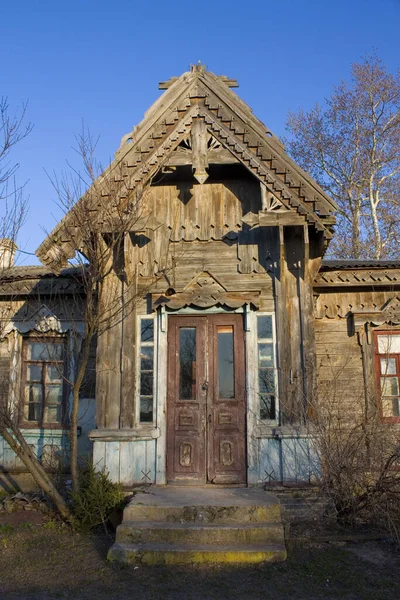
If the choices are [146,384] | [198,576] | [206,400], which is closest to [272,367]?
[206,400]

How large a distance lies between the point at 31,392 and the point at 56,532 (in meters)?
3.59

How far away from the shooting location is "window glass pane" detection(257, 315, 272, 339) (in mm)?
8188

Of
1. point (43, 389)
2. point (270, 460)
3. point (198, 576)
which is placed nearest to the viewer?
point (198, 576)

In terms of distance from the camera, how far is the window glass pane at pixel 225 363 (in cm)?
814

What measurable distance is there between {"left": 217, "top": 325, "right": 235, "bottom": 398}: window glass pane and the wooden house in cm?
2

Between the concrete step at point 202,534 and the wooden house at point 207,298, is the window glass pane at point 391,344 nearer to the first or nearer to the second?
the wooden house at point 207,298

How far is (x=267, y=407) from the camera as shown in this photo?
7949 mm

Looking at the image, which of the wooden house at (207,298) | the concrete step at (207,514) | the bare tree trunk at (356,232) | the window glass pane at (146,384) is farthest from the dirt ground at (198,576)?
the bare tree trunk at (356,232)

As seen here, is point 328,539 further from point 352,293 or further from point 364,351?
point 352,293

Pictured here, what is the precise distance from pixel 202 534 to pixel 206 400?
237cm

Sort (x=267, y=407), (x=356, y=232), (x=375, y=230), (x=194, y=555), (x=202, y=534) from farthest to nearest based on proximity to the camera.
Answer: (x=356, y=232) < (x=375, y=230) < (x=267, y=407) < (x=202, y=534) < (x=194, y=555)

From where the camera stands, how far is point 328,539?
6.38m

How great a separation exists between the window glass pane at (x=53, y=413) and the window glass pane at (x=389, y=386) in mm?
5884

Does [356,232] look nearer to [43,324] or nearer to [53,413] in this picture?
[43,324]
